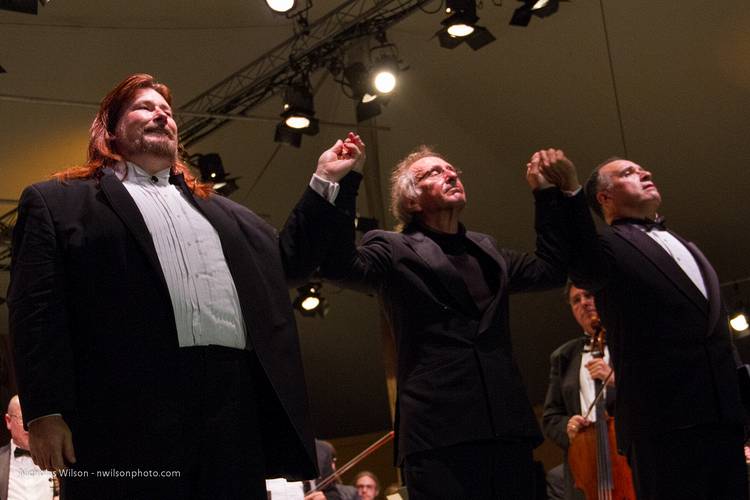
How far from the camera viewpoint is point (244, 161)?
982 centimetres

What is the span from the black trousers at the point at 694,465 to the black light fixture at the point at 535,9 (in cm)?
419

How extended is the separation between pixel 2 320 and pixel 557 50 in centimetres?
613

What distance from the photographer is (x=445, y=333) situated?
2920 mm

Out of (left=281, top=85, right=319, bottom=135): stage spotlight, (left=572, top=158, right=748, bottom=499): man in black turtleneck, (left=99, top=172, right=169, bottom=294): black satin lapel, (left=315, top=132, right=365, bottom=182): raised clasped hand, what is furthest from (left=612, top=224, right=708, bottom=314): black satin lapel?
(left=281, top=85, right=319, bottom=135): stage spotlight

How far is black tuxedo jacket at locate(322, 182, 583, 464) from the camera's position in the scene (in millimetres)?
2801

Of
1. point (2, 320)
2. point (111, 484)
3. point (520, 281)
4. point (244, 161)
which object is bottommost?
point (111, 484)

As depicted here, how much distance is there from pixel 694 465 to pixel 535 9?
4.36 meters

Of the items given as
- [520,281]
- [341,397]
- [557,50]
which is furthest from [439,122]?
[520,281]

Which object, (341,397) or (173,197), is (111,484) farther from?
(341,397)

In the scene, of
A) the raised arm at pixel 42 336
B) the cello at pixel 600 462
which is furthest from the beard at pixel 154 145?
the cello at pixel 600 462

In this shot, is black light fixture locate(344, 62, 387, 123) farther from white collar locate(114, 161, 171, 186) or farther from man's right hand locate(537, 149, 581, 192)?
white collar locate(114, 161, 171, 186)

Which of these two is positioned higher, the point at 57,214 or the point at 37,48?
the point at 37,48

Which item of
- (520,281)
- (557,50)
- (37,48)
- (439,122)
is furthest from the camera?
(439,122)

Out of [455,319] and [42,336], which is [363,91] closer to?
[455,319]
